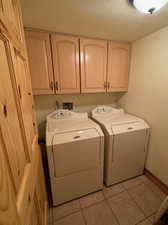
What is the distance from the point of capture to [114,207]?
4.60 ft

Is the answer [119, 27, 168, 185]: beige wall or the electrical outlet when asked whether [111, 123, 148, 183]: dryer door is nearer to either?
[119, 27, 168, 185]: beige wall

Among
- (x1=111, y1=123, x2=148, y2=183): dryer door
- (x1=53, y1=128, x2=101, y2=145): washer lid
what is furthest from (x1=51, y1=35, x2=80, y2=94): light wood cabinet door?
(x1=111, y1=123, x2=148, y2=183): dryer door

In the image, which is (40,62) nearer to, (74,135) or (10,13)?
(10,13)

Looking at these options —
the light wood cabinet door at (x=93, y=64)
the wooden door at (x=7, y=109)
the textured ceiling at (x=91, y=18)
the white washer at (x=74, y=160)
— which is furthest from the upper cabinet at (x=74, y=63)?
the wooden door at (x=7, y=109)

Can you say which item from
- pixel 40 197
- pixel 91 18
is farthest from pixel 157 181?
pixel 91 18

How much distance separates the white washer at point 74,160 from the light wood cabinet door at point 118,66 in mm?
919

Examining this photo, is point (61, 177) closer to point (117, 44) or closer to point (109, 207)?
point (109, 207)

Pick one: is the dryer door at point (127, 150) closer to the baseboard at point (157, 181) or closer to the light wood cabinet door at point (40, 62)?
the baseboard at point (157, 181)

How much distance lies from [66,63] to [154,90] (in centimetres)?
136

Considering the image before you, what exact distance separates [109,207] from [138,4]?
2.24m

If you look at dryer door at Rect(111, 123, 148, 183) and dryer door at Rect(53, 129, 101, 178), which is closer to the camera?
dryer door at Rect(53, 129, 101, 178)

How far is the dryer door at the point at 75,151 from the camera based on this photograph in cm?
126

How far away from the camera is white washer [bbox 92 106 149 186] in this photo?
1505mm

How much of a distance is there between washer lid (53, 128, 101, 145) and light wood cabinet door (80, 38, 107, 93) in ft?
2.39
